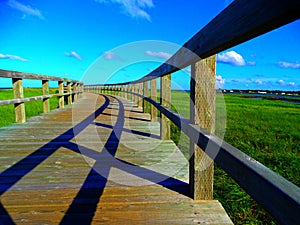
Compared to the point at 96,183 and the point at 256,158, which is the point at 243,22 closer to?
the point at 96,183

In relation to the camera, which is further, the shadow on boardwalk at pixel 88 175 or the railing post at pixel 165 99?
the railing post at pixel 165 99

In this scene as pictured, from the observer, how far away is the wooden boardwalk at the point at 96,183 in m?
1.61

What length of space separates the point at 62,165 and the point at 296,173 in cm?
277

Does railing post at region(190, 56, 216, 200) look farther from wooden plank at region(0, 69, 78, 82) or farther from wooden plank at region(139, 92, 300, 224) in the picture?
wooden plank at region(0, 69, 78, 82)

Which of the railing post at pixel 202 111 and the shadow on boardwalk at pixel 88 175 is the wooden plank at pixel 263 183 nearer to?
the railing post at pixel 202 111

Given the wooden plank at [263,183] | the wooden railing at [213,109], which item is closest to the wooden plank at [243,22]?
the wooden railing at [213,109]

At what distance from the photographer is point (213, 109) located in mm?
1755

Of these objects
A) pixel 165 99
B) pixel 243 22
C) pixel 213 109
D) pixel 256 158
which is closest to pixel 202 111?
pixel 213 109

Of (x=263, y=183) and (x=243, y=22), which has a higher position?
(x=243, y=22)

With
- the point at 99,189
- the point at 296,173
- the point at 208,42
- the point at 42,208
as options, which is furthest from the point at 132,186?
the point at 296,173

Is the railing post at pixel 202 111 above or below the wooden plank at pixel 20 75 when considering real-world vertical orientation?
below

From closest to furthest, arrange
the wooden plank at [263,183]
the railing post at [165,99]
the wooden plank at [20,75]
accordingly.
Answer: the wooden plank at [263,183], the railing post at [165,99], the wooden plank at [20,75]

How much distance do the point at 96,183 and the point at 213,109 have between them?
1177 mm

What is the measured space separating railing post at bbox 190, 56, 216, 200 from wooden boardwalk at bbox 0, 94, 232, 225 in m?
0.11
